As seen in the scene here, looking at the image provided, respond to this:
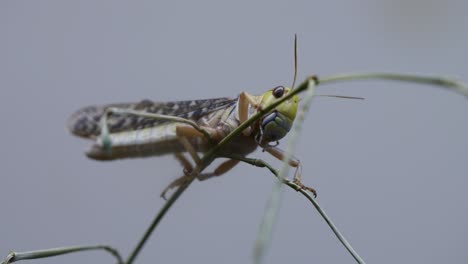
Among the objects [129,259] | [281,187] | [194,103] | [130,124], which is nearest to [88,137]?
[130,124]

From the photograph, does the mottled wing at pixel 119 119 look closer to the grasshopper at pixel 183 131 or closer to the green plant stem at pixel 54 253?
the grasshopper at pixel 183 131

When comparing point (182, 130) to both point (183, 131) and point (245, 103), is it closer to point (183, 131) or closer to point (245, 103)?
point (183, 131)

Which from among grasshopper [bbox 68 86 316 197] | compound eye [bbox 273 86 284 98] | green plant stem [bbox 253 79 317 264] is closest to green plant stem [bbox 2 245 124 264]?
grasshopper [bbox 68 86 316 197]

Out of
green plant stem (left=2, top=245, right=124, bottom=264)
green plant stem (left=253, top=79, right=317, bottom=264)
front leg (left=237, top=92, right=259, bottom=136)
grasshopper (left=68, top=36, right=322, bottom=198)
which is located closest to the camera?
green plant stem (left=253, top=79, right=317, bottom=264)

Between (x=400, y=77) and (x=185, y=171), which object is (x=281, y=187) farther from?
(x=185, y=171)

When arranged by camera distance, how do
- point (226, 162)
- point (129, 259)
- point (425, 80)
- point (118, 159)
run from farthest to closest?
point (226, 162) → point (118, 159) → point (129, 259) → point (425, 80)

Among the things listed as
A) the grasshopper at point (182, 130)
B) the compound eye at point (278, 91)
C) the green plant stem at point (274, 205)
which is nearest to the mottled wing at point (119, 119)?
the grasshopper at point (182, 130)

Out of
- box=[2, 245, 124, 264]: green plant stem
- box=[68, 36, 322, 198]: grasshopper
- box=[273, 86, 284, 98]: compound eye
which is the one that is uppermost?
box=[273, 86, 284, 98]: compound eye

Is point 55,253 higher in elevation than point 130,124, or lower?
lower

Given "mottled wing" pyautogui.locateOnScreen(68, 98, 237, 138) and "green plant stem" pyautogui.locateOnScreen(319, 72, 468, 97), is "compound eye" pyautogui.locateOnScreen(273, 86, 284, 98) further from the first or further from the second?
"green plant stem" pyautogui.locateOnScreen(319, 72, 468, 97)

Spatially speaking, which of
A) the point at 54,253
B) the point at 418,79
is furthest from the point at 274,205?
the point at 54,253

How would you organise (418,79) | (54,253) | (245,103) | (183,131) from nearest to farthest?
(418,79)
(54,253)
(183,131)
(245,103)
